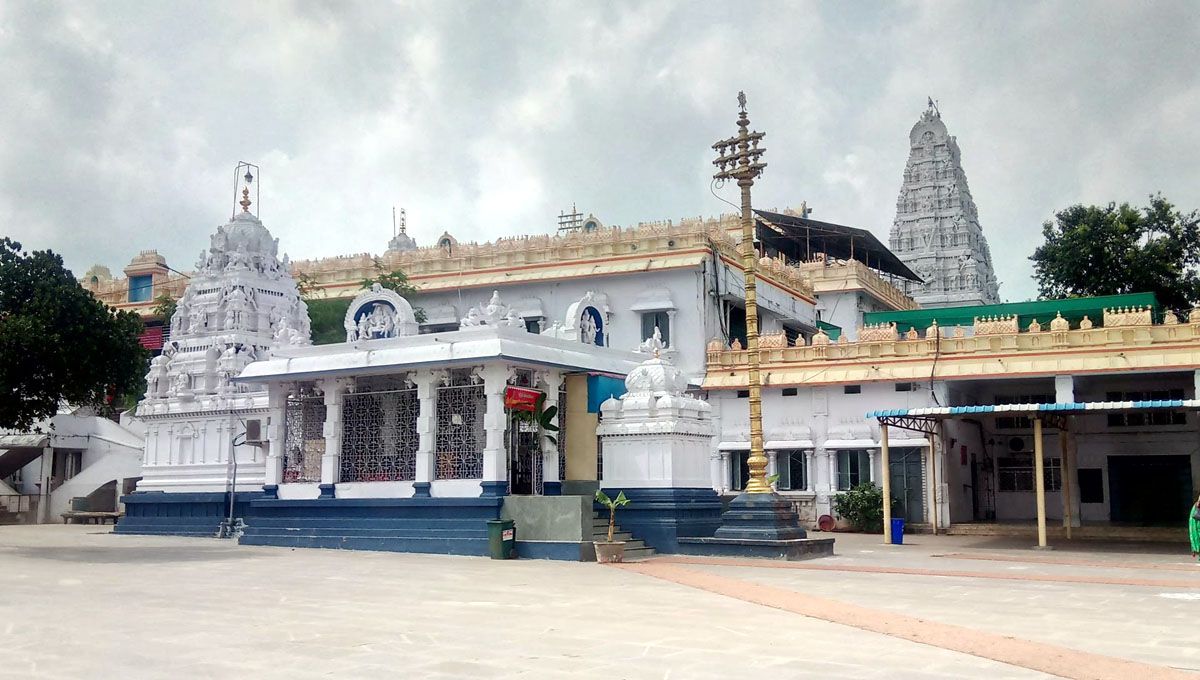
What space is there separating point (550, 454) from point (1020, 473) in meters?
17.8

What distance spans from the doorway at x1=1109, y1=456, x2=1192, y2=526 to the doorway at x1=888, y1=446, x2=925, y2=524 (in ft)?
19.7

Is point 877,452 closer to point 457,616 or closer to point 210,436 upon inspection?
point 210,436

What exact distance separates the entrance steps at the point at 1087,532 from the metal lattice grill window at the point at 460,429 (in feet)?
45.9

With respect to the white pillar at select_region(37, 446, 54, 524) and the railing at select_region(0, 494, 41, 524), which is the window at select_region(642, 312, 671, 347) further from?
the railing at select_region(0, 494, 41, 524)

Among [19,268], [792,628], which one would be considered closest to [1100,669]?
[792,628]

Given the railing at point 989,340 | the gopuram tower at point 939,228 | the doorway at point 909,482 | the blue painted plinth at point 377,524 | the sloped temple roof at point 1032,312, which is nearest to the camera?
the blue painted plinth at point 377,524

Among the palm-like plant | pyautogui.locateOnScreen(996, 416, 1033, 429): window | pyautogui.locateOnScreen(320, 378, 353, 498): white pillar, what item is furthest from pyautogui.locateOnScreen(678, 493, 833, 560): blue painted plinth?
pyautogui.locateOnScreen(996, 416, 1033, 429): window

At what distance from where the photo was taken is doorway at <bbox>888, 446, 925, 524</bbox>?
29.1 meters

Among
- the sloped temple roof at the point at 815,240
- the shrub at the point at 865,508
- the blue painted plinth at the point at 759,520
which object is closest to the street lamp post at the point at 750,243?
the blue painted plinth at the point at 759,520

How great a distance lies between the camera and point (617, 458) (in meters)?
20.7

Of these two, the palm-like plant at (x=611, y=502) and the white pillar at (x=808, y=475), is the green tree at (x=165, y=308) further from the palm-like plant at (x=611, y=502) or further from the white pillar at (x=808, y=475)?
the palm-like plant at (x=611, y=502)

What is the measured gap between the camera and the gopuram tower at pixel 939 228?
6241 centimetres

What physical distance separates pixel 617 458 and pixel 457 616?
10056mm

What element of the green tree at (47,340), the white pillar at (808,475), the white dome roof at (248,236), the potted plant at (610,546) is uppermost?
the white dome roof at (248,236)
